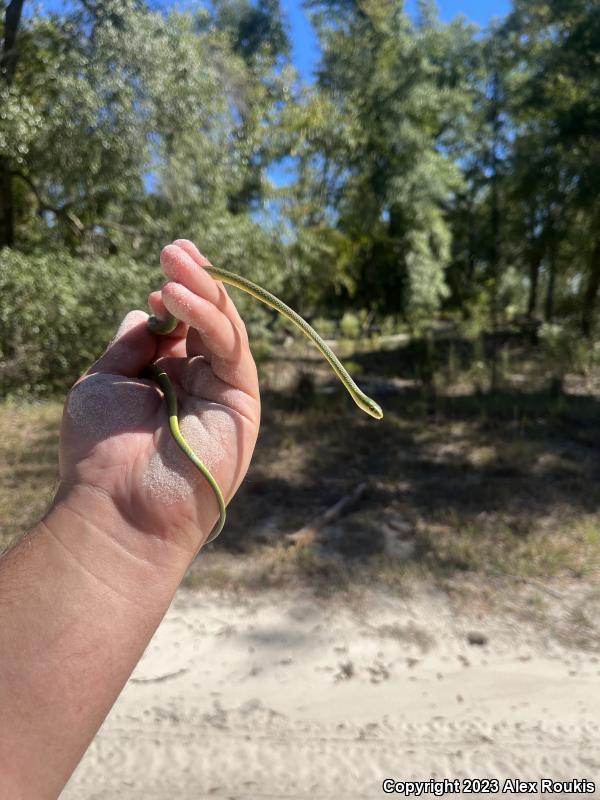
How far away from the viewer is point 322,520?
521cm

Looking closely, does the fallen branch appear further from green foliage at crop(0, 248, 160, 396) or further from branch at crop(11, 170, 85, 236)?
branch at crop(11, 170, 85, 236)

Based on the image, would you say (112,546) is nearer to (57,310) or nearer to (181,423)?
(181,423)

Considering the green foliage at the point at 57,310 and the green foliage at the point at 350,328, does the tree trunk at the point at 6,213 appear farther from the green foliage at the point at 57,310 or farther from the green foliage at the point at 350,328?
the green foliage at the point at 350,328

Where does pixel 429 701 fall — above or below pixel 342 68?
below

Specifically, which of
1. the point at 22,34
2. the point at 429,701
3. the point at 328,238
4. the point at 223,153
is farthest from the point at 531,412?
the point at 22,34

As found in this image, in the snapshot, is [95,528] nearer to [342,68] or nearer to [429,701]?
[429,701]

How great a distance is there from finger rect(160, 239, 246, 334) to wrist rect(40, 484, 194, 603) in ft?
1.32

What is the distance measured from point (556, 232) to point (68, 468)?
41.5 feet

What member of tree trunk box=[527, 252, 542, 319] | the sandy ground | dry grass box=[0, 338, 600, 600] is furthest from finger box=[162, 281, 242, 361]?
tree trunk box=[527, 252, 542, 319]

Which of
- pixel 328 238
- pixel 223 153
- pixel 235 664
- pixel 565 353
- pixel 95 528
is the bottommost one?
pixel 235 664

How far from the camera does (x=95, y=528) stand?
1.07 m

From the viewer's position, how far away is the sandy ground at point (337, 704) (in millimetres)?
2678

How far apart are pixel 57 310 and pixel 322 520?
4587mm

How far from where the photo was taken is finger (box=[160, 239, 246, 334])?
1.23 meters
